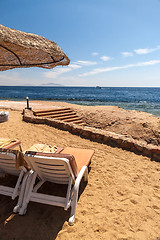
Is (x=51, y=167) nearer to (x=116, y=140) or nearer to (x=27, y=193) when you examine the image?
(x=27, y=193)

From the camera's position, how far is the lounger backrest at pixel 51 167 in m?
2.07

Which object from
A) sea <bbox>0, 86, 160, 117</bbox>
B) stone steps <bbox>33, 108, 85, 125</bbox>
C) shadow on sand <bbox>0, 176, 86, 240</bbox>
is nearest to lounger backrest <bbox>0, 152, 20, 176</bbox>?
shadow on sand <bbox>0, 176, 86, 240</bbox>

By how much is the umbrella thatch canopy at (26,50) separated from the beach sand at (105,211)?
2735mm

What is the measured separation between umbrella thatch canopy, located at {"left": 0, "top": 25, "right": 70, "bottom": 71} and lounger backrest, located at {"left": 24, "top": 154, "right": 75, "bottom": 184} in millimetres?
2073

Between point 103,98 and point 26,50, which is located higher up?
point 26,50

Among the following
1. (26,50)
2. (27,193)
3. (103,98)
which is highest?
(26,50)

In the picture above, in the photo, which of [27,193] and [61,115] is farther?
[61,115]

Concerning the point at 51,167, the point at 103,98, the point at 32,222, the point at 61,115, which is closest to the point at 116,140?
the point at 51,167

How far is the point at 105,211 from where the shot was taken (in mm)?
2385

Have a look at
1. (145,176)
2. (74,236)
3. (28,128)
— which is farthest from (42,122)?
(74,236)

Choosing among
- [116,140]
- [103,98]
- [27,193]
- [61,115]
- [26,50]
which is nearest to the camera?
[27,193]

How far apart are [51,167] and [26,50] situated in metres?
2.79

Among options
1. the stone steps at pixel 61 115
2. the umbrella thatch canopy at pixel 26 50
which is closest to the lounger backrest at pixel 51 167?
the umbrella thatch canopy at pixel 26 50

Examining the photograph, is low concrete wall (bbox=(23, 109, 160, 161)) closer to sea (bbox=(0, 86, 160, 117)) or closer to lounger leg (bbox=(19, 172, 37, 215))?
lounger leg (bbox=(19, 172, 37, 215))
